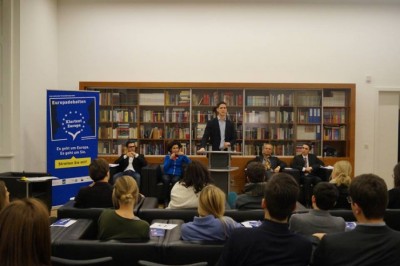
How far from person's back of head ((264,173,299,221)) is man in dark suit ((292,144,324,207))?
5.02m

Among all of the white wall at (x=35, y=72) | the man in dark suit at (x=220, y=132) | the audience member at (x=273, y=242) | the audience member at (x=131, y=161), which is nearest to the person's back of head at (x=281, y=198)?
the audience member at (x=273, y=242)

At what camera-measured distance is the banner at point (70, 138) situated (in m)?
6.66

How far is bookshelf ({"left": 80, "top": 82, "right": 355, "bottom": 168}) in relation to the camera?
325 inches

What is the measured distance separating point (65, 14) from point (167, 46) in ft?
7.29

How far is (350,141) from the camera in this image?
26.8 ft

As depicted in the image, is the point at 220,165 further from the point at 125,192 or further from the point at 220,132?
the point at 125,192

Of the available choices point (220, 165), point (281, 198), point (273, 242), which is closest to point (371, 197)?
point (281, 198)

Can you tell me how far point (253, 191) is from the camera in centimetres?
393

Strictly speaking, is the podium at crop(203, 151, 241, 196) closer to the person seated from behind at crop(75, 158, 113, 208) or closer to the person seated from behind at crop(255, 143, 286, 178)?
the person seated from behind at crop(255, 143, 286, 178)

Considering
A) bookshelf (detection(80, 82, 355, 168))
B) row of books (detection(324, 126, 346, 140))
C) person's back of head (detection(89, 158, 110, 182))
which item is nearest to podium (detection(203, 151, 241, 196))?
bookshelf (detection(80, 82, 355, 168))

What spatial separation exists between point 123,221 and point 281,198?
1375mm

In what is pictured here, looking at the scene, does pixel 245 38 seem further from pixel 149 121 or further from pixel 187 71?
pixel 149 121

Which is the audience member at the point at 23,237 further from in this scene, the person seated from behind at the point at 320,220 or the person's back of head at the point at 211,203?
the person seated from behind at the point at 320,220

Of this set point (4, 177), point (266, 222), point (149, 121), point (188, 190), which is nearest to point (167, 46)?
point (149, 121)
